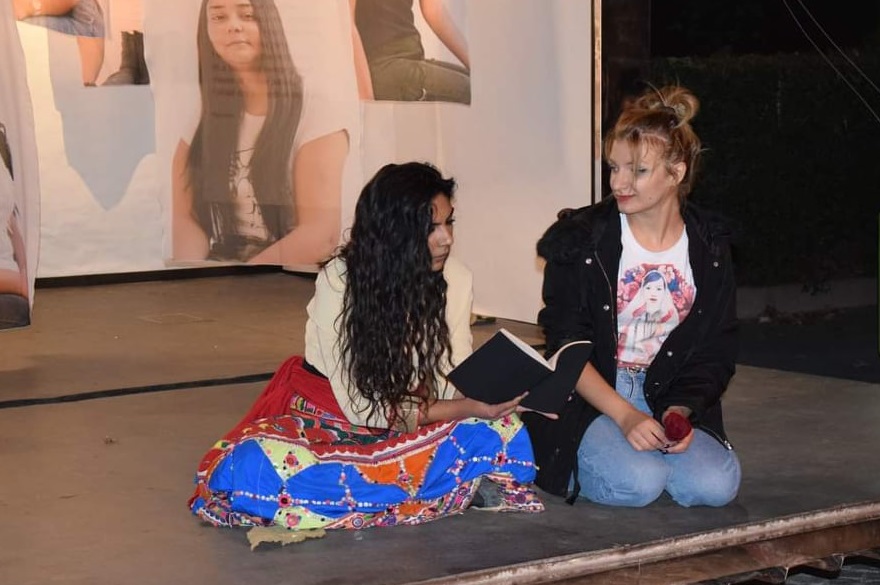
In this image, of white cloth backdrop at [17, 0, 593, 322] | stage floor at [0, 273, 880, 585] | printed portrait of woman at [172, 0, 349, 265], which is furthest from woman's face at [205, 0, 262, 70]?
stage floor at [0, 273, 880, 585]

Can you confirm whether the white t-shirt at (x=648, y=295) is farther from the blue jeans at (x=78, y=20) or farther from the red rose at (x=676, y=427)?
the blue jeans at (x=78, y=20)

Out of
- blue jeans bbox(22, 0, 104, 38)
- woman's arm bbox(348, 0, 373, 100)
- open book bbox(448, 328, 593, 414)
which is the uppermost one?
blue jeans bbox(22, 0, 104, 38)

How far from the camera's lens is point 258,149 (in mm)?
7559

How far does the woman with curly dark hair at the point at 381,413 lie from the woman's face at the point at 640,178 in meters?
0.52

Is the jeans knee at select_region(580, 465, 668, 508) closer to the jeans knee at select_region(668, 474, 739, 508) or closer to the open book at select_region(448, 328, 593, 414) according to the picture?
the jeans knee at select_region(668, 474, 739, 508)

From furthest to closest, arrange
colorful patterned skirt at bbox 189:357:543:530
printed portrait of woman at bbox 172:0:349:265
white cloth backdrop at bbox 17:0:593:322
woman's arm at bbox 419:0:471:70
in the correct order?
printed portrait of woman at bbox 172:0:349:265
woman's arm at bbox 419:0:471:70
white cloth backdrop at bbox 17:0:593:322
colorful patterned skirt at bbox 189:357:543:530

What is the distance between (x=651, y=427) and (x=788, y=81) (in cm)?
575

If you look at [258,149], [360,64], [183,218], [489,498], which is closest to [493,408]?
[489,498]

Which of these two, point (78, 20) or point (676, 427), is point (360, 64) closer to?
point (78, 20)

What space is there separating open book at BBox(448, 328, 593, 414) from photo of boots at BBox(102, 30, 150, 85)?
5843mm

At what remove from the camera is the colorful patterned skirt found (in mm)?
3734

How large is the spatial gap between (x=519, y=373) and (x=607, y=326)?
0.51m

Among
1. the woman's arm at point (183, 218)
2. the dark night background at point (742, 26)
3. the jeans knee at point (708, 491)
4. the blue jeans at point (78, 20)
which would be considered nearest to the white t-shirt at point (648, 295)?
the jeans knee at point (708, 491)

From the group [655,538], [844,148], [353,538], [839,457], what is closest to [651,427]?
[655,538]
